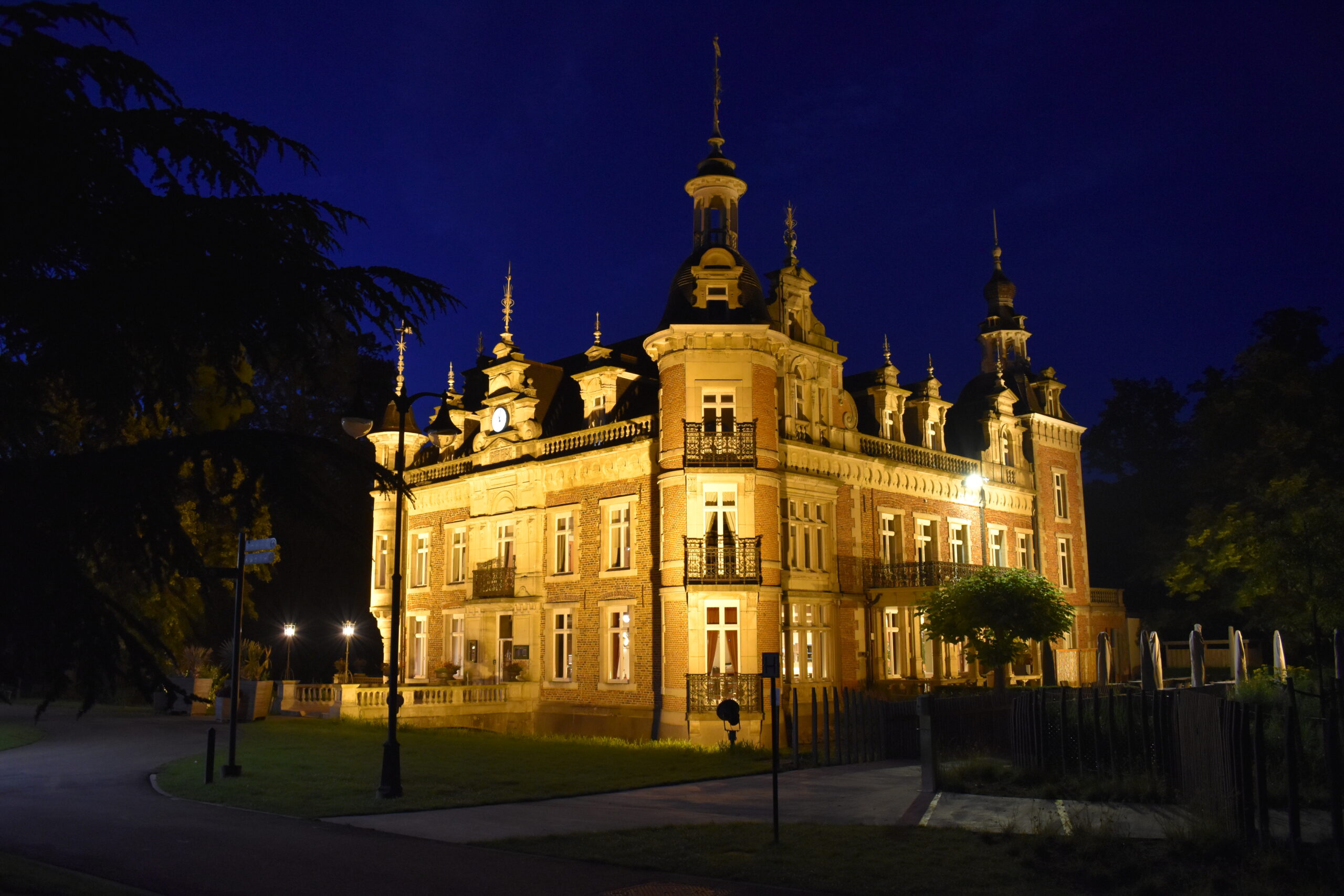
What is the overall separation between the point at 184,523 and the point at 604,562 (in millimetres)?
11706

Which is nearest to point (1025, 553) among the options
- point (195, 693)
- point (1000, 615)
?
point (1000, 615)

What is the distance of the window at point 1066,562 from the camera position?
136ft

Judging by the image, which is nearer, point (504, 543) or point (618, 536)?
point (618, 536)

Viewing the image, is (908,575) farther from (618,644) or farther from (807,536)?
(618,644)

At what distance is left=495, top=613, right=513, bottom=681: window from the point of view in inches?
1372

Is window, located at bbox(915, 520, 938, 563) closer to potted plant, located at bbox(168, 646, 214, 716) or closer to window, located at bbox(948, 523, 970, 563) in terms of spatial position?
window, located at bbox(948, 523, 970, 563)

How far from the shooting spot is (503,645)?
35.0m

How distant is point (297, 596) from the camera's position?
49.5m

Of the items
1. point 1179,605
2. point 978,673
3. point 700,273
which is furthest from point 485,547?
point 1179,605

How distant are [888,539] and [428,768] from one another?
60.9ft

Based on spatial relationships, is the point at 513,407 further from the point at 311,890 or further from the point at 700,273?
the point at 311,890

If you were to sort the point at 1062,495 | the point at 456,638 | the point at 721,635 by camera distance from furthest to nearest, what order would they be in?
the point at 1062,495 < the point at 456,638 < the point at 721,635

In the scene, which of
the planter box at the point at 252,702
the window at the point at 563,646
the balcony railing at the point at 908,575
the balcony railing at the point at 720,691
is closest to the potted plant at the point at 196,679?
the planter box at the point at 252,702

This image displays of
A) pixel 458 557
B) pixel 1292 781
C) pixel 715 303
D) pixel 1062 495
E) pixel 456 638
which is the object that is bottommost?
pixel 1292 781
